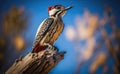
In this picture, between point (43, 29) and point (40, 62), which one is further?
point (43, 29)

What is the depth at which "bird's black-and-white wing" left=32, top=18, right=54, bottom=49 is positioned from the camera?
248cm

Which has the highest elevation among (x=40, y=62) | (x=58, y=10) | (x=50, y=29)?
(x=58, y=10)

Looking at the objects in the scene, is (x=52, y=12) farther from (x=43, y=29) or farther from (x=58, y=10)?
(x=43, y=29)

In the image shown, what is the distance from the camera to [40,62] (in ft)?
7.80

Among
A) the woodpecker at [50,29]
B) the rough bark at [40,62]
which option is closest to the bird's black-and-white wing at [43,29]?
the woodpecker at [50,29]

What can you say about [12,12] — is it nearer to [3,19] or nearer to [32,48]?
[3,19]

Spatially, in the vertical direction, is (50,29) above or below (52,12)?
below

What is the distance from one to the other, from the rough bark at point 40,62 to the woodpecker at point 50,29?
0.29 feet

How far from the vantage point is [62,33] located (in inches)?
98.7

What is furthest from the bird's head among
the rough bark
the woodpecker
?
the rough bark

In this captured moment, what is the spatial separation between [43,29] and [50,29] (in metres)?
0.08

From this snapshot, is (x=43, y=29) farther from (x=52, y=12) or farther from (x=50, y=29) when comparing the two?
(x=52, y=12)

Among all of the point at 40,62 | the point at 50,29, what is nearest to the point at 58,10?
the point at 50,29

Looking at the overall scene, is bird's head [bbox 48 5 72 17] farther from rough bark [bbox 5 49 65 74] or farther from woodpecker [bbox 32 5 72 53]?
rough bark [bbox 5 49 65 74]
